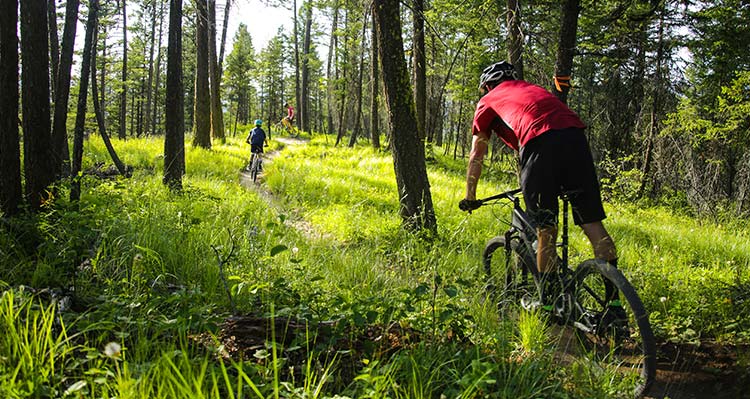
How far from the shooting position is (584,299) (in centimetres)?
364

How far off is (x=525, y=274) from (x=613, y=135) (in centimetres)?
1805

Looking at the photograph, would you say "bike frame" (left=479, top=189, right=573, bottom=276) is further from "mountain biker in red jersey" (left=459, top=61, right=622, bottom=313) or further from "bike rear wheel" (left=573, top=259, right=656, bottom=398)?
"bike rear wheel" (left=573, top=259, right=656, bottom=398)

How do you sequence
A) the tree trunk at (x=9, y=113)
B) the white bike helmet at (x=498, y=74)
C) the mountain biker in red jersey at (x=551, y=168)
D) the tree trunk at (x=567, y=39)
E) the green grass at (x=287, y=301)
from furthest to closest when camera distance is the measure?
the tree trunk at (x=567, y=39), the tree trunk at (x=9, y=113), the white bike helmet at (x=498, y=74), the mountain biker in red jersey at (x=551, y=168), the green grass at (x=287, y=301)

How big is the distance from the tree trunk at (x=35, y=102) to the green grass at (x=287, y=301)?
11.2 inches

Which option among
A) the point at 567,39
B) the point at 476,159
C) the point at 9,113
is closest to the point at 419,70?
the point at 567,39

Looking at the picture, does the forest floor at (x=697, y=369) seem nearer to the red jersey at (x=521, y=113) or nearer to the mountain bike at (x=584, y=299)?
the mountain bike at (x=584, y=299)

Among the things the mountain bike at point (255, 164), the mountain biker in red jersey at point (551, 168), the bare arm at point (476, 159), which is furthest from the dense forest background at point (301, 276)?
the mountain bike at point (255, 164)

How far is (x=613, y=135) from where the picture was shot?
18969 mm

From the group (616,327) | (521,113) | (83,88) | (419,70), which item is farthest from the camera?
(419,70)

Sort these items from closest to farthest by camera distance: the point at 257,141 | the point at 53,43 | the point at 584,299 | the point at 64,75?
1. the point at 584,299
2. the point at 64,75
3. the point at 53,43
4. the point at 257,141

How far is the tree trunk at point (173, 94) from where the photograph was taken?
8523mm

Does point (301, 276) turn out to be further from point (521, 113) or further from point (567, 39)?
point (567, 39)

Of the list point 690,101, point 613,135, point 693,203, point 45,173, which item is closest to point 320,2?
point 613,135

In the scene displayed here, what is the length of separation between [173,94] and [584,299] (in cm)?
818
